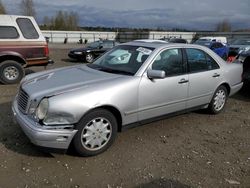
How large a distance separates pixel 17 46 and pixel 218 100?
606cm

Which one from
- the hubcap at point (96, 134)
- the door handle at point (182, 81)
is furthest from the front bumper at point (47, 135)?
the door handle at point (182, 81)

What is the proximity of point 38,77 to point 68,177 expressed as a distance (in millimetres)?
1791

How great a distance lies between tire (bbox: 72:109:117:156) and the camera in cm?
374

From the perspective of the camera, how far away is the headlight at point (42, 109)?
3.54 meters

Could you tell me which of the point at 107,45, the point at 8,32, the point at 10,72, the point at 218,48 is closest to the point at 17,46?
the point at 8,32

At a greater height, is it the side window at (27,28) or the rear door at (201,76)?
the side window at (27,28)

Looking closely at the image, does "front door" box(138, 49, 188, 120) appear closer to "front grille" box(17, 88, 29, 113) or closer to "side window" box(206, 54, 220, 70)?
"side window" box(206, 54, 220, 70)

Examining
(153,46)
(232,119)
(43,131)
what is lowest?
(232,119)

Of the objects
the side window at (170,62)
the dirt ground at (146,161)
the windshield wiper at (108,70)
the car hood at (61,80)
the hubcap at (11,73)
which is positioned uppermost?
the side window at (170,62)

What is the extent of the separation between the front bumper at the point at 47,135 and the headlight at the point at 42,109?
111 mm

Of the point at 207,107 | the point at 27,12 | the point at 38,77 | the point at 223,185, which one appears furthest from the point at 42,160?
the point at 27,12

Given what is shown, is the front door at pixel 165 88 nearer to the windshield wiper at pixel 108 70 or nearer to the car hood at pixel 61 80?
the windshield wiper at pixel 108 70

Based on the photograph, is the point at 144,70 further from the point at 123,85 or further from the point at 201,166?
the point at 201,166

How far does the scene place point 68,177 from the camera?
3447 mm
